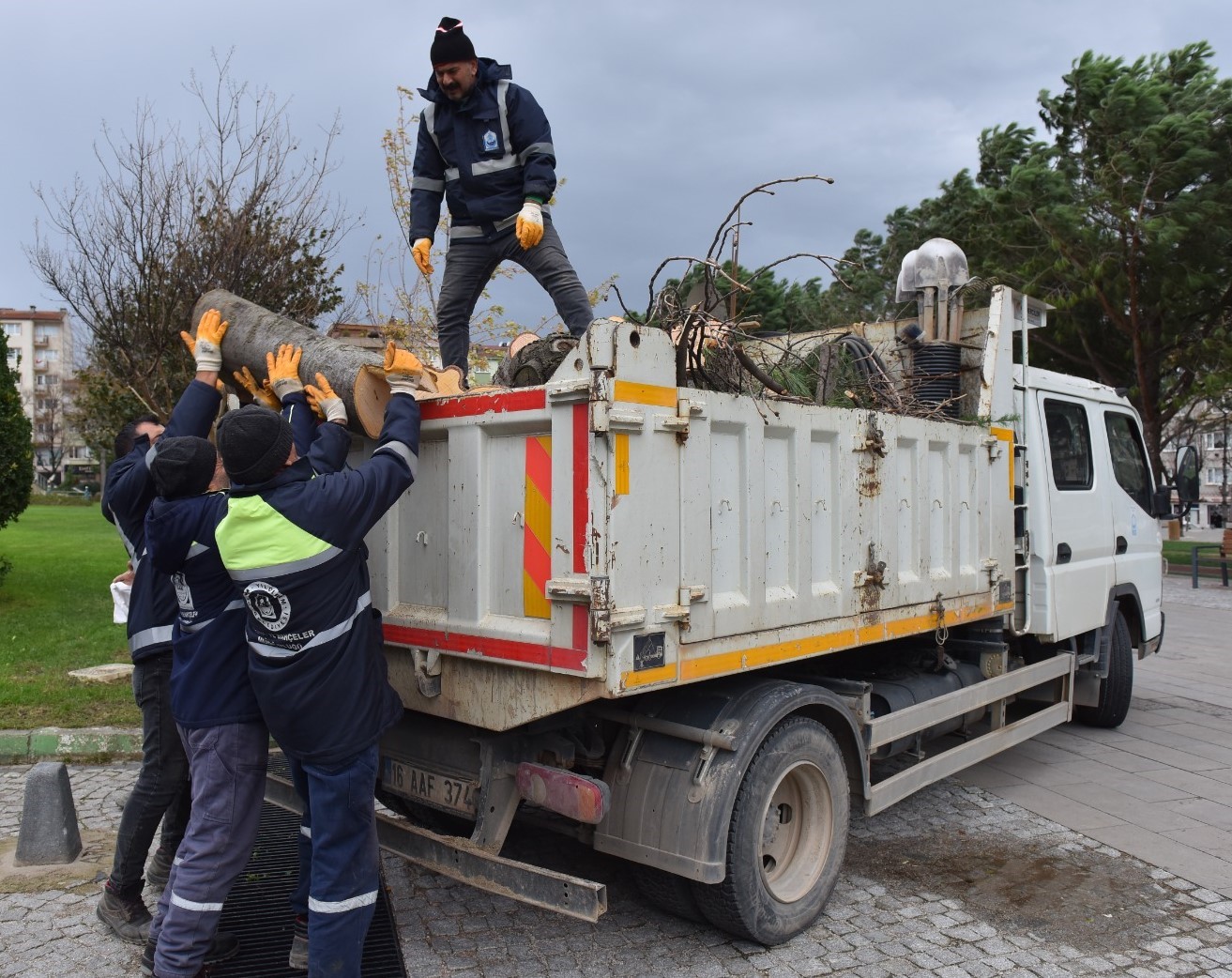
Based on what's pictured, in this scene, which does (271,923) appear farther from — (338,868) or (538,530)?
(538,530)

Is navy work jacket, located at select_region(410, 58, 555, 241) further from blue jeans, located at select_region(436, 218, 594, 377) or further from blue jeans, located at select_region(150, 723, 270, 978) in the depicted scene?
blue jeans, located at select_region(150, 723, 270, 978)

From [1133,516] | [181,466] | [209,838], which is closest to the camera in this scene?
[209,838]

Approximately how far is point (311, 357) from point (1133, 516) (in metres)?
5.80

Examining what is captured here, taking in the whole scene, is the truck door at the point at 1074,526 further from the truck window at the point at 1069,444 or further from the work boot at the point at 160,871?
the work boot at the point at 160,871

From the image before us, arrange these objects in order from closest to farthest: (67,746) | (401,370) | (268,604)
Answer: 1. (268,604)
2. (401,370)
3. (67,746)

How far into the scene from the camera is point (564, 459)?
3062 mm

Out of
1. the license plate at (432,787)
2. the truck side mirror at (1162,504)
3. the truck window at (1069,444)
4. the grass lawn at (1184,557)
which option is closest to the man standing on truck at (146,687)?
the license plate at (432,787)

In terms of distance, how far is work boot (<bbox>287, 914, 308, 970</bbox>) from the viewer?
135 inches

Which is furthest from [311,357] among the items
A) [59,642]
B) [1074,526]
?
[59,642]

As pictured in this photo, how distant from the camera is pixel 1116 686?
698cm

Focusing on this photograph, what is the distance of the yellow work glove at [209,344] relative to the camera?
12.7 ft

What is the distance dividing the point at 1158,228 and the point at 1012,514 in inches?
495

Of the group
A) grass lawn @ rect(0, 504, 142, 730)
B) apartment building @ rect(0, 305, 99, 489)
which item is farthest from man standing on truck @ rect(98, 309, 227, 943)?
apartment building @ rect(0, 305, 99, 489)

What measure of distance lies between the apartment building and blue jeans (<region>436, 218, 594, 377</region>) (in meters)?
41.4
